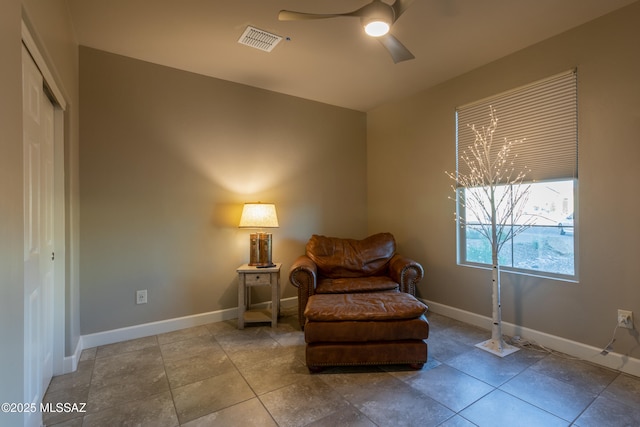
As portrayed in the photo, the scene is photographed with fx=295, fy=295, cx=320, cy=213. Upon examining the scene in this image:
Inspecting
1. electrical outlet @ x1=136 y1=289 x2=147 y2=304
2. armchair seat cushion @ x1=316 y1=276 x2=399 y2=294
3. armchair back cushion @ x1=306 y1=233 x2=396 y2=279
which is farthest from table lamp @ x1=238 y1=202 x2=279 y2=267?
electrical outlet @ x1=136 y1=289 x2=147 y2=304

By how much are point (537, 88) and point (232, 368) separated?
11.4 feet

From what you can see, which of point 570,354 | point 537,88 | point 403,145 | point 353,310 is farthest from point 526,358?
point 403,145

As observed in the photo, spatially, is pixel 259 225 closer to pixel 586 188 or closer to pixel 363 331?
pixel 363 331

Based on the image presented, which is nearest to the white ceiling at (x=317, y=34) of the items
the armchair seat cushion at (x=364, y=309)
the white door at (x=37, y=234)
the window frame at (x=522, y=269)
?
the white door at (x=37, y=234)

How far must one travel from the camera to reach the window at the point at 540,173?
2.46 meters

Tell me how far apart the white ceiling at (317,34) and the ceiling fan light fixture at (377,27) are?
0.88ft

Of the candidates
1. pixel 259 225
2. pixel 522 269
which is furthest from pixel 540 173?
pixel 259 225

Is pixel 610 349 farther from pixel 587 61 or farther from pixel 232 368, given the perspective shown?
pixel 232 368

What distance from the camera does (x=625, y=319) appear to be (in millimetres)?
2141

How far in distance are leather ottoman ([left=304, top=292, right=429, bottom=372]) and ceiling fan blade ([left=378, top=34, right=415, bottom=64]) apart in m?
1.94

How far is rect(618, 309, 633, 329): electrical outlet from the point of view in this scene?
2127 mm

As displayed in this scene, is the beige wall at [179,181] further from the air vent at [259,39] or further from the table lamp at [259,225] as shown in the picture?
the air vent at [259,39]

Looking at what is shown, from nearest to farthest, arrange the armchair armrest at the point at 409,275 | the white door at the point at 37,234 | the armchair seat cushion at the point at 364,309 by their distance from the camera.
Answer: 1. the white door at the point at 37,234
2. the armchair seat cushion at the point at 364,309
3. the armchair armrest at the point at 409,275

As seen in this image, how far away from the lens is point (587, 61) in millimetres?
2322
